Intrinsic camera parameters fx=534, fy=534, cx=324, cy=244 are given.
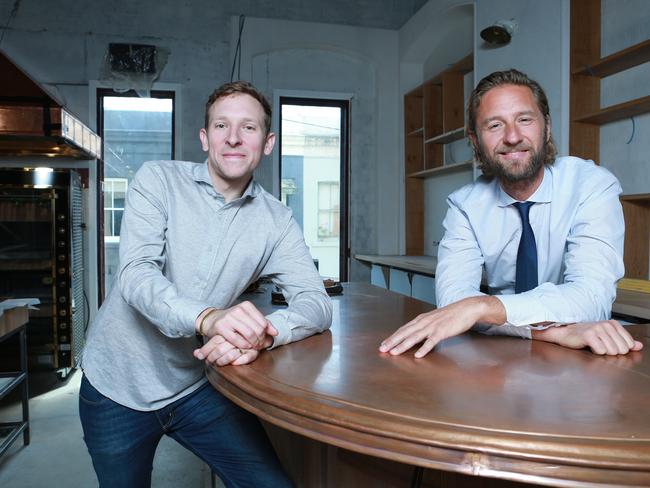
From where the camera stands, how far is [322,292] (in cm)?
143

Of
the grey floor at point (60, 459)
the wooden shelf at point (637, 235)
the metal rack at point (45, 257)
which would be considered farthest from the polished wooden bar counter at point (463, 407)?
the metal rack at point (45, 257)

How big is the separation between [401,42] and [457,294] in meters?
4.78

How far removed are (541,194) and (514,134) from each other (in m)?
0.20

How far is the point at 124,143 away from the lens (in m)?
5.34

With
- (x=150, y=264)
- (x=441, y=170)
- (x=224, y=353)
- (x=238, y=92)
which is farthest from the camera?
(x=441, y=170)

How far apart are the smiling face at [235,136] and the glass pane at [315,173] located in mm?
4262

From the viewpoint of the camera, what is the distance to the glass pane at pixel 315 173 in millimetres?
5695

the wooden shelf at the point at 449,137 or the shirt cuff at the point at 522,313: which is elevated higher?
the wooden shelf at the point at 449,137

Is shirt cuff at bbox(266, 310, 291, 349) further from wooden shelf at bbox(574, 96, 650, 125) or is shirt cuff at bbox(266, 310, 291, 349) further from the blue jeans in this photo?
wooden shelf at bbox(574, 96, 650, 125)

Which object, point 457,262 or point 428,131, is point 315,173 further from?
point 457,262

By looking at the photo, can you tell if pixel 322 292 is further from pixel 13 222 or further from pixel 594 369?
pixel 13 222

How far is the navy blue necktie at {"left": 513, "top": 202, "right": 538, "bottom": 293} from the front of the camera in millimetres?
1560

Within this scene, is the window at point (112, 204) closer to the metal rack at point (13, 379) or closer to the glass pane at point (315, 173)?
the glass pane at point (315, 173)

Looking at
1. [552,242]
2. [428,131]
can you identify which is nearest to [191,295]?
[552,242]
